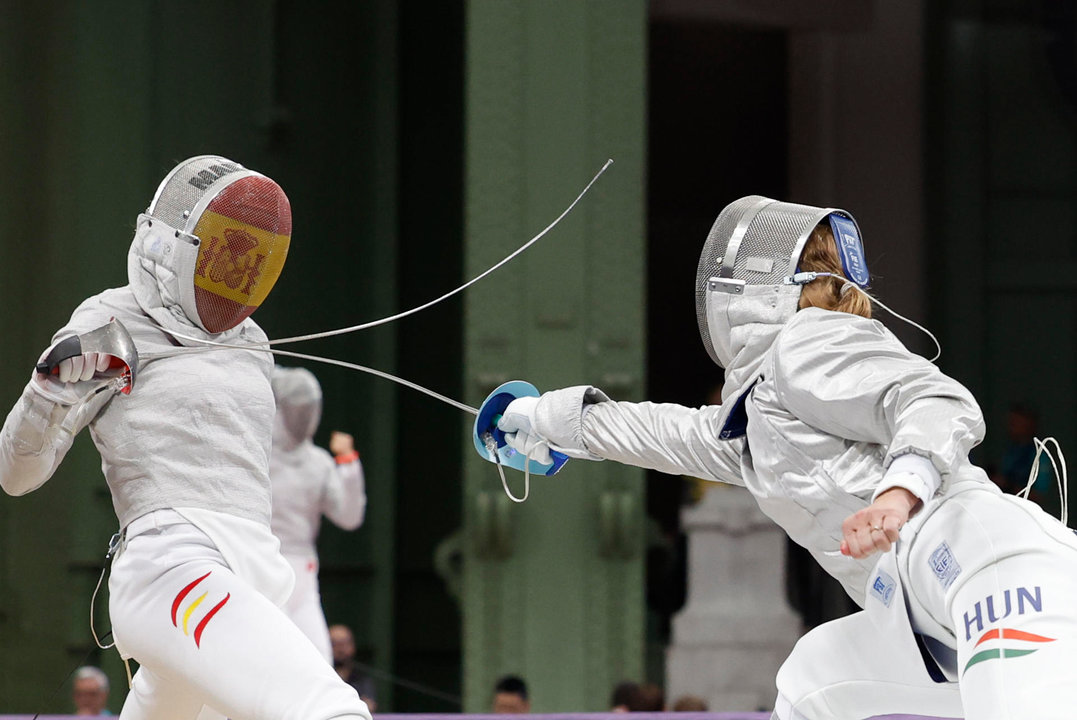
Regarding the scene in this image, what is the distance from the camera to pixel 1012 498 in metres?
1.97

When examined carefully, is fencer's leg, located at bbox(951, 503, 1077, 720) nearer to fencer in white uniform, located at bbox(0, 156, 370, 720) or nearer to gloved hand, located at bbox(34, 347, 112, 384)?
fencer in white uniform, located at bbox(0, 156, 370, 720)

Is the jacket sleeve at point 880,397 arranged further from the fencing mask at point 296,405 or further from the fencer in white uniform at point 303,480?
the fencing mask at point 296,405

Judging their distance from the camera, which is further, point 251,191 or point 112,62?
point 112,62

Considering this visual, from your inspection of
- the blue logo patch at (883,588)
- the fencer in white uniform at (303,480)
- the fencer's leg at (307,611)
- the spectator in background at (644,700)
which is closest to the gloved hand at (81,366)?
the blue logo patch at (883,588)

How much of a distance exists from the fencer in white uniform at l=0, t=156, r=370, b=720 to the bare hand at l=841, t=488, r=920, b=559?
0.79m

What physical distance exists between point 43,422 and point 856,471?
1.29 metres

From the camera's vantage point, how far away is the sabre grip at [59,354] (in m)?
2.18

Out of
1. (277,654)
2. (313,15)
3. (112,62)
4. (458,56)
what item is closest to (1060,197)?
(458,56)

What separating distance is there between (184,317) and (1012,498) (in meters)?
1.46

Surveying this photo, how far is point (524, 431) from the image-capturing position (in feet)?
8.05

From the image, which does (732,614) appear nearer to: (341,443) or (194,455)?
(341,443)

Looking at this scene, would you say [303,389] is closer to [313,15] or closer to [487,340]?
[487,340]

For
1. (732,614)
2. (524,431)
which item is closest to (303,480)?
(732,614)

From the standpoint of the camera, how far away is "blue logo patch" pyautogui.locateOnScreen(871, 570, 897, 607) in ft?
6.68
